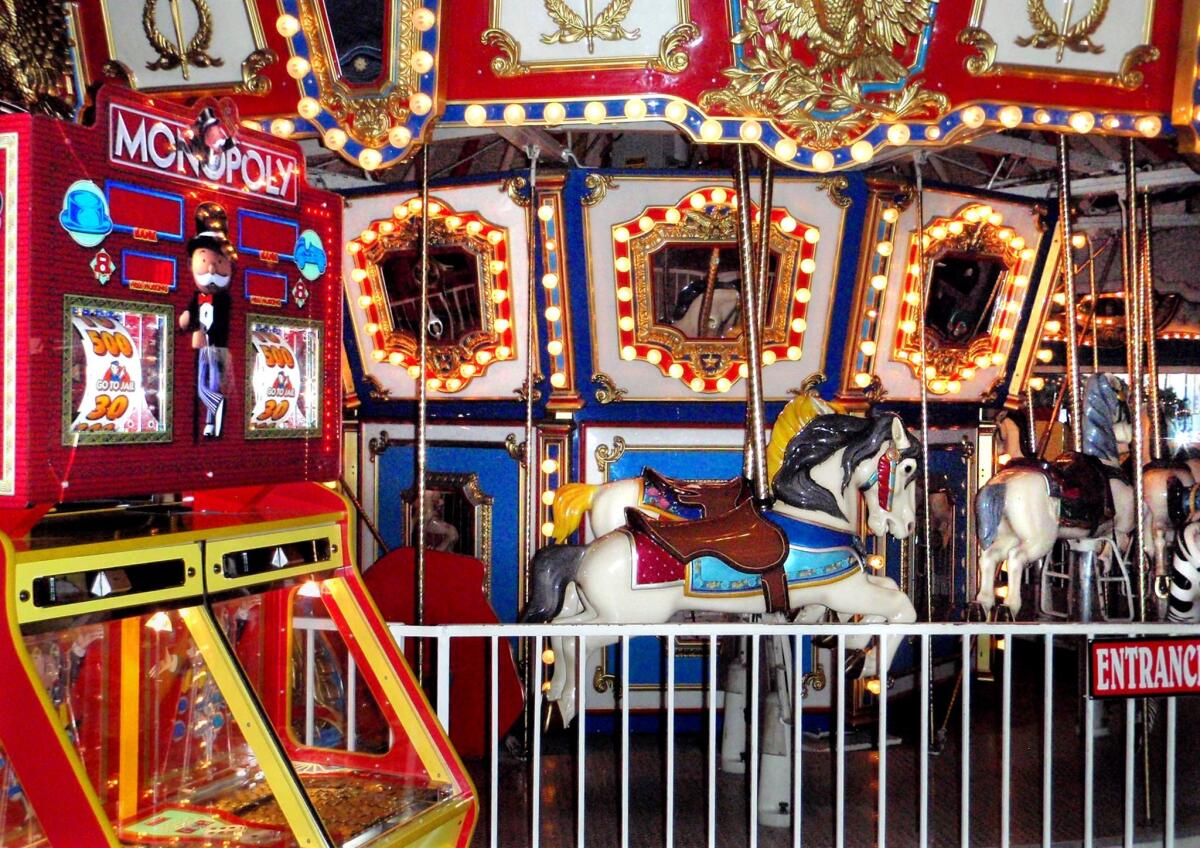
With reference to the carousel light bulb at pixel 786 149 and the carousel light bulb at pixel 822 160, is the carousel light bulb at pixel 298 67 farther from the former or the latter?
the carousel light bulb at pixel 822 160

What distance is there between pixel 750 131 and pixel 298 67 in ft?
5.37

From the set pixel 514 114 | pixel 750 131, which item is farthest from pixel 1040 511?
pixel 514 114

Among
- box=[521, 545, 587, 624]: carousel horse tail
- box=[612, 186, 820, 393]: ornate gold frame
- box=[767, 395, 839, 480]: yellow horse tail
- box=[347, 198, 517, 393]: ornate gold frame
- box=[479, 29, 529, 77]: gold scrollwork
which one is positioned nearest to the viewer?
box=[479, 29, 529, 77]: gold scrollwork

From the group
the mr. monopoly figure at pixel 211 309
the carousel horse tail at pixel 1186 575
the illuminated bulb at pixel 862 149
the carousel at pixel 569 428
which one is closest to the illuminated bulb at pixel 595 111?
the carousel at pixel 569 428

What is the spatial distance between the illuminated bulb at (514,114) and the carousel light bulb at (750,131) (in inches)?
31.3

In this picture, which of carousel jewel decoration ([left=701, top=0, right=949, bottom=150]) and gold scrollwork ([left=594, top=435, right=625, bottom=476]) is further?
gold scrollwork ([left=594, top=435, right=625, bottom=476])

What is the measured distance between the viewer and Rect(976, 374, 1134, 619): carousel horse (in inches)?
212

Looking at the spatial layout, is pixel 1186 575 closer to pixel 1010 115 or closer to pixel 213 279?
pixel 1010 115

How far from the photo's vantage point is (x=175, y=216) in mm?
2814

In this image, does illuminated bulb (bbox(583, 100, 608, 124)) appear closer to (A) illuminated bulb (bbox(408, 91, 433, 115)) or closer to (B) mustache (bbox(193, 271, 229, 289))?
(A) illuminated bulb (bbox(408, 91, 433, 115))

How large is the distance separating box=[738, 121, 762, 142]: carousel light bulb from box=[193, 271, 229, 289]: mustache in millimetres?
1996

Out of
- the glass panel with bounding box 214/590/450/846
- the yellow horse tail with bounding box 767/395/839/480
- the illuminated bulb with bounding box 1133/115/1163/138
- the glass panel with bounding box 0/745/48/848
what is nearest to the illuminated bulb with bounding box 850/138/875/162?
the illuminated bulb with bounding box 1133/115/1163/138

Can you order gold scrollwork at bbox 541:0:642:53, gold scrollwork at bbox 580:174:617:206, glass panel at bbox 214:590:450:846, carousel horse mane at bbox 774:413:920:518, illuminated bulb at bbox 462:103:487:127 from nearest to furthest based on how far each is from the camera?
1. glass panel at bbox 214:590:450:846
2. gold scrollwork at bbox 541:0:642:53
3. illuminated bulb at bbox 462:103:487:127
4. carousel horse mane at bbox 774:413:920:518
5. gold scrollwork at bbox 580:174:617:206

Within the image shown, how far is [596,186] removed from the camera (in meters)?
5.98
